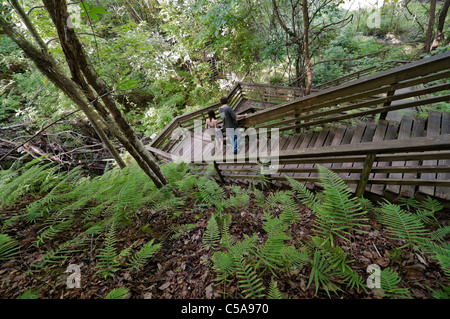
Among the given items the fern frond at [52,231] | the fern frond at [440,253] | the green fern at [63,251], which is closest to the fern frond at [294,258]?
the fern frond at [440,253]

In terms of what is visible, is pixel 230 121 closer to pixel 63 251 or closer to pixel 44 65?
pixel 44 65

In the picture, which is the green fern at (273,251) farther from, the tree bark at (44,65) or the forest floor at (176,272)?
the tree bark at (44,65)

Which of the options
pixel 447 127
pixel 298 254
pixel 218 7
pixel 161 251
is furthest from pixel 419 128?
pixel 218 7

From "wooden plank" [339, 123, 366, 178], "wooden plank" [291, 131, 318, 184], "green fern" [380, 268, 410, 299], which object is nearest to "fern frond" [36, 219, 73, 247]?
"green fern" [380, 268, 410, 299]

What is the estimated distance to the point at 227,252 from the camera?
2258 millimetres

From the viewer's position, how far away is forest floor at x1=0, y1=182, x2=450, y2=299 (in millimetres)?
1732

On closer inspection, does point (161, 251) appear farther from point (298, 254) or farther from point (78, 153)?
point (78, 153)

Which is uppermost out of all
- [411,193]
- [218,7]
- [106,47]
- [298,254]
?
[218,7]

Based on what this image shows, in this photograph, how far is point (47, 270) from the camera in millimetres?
2014

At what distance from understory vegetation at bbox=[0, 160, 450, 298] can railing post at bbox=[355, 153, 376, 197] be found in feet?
0.79

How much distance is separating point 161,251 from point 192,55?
476 inches

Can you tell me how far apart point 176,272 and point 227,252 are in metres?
0.66

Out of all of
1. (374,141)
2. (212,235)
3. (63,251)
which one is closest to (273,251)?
(212,235)
